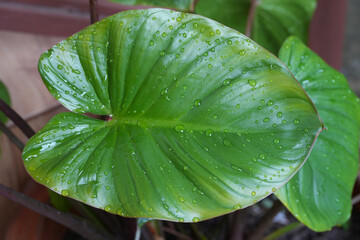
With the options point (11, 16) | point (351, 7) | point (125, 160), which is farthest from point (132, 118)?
point (351, 7)

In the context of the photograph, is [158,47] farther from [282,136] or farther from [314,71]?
[314,71]

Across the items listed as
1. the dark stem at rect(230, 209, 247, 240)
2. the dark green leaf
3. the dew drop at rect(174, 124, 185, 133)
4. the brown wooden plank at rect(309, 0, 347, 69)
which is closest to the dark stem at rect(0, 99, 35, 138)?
the dark green leaf

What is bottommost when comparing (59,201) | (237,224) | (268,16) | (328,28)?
(237,224)

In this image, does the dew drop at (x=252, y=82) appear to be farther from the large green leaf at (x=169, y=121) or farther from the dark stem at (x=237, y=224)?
the dark stem at (x=237, y=224)

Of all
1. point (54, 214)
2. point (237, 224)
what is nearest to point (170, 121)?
point (54, 214)

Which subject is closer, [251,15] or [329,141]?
[329,141]

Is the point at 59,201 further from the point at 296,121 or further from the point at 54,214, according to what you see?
the point at 296,121

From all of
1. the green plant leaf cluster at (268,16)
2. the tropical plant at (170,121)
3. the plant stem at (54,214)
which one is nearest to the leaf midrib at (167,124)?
the tropical plant at (170,121)
